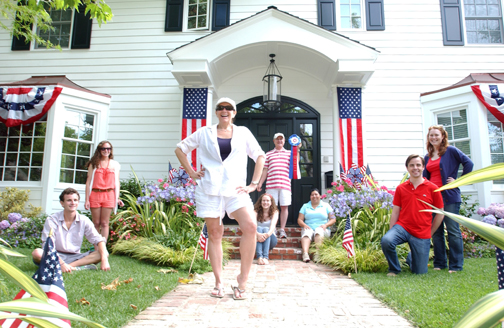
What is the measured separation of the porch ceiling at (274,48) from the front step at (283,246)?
317 centimetres

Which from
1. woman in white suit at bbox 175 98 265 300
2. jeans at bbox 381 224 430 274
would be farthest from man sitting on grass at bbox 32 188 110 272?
jeans at bbox 381 224 430 274

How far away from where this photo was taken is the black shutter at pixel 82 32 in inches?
348

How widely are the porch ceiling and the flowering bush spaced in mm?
3853

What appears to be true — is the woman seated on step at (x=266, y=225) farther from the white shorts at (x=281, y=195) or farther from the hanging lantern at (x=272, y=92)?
the hanging lantern at (x=272, y=92)

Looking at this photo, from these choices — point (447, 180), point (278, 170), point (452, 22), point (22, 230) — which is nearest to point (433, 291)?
point (447, 180)

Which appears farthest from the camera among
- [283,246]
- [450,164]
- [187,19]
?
[187,19]

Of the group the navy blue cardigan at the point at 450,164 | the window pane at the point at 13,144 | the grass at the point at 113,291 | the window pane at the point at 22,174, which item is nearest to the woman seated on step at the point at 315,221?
the navy blue cardigan at the point at 450,164

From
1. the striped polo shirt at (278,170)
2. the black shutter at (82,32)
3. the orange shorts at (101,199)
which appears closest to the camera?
the orange shorts at (101,199)

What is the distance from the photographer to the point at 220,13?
8703mm

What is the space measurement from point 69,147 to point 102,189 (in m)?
3.36

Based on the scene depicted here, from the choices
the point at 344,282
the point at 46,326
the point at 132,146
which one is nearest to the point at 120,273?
the point at 344,282

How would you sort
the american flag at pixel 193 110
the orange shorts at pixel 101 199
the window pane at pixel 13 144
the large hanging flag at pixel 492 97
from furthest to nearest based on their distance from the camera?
the window pane at pixel 13 144 < the american flag at pixel 193 110 < the large hanging flag at pixel 492 97 < the orange shorts at pixel 101 199

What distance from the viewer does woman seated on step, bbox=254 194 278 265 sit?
5344 mm

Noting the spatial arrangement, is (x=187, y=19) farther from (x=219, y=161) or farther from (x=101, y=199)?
(x=219, y=161)
